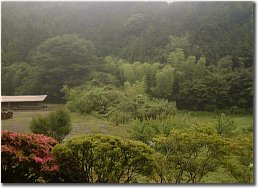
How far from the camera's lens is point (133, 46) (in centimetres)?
670

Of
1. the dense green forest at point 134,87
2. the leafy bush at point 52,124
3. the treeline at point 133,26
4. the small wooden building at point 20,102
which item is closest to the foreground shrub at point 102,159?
the dense green forest at point 134,87

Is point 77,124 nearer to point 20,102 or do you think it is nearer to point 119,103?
point 119,103

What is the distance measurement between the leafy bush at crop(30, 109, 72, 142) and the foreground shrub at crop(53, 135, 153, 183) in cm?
30

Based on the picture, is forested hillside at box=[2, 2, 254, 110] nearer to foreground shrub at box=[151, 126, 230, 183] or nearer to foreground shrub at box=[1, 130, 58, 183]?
foreground shrub at box=[151, 126, 230, 183]

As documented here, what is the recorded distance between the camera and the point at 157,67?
6562mm

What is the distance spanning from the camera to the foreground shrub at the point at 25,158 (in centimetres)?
612

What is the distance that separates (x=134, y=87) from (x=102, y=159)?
1.02 metres

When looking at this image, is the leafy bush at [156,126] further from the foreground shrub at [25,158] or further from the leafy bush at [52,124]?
the foreground shrub at [25,158]

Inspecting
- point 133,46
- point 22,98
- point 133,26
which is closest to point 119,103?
point 133,46

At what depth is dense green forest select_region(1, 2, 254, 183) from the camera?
6230mm

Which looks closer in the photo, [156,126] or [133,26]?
[156,126]

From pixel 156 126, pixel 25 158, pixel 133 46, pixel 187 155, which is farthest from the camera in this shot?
pixel 133 46

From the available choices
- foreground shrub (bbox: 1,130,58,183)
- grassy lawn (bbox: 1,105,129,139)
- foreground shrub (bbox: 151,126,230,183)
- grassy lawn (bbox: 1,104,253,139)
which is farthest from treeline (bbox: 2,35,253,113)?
foreground shrub (bbox: 1,130,58,183)

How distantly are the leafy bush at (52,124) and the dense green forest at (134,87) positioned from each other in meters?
0.01
